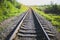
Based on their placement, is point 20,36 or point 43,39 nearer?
point 43,39

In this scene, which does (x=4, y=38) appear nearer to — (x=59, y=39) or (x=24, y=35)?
(x=24, y=35)

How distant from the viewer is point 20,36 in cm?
663

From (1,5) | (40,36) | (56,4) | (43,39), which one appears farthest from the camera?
(56,4)

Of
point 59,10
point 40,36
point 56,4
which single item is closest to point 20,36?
point 40,36

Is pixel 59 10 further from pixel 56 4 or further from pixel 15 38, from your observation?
pixel 15 38

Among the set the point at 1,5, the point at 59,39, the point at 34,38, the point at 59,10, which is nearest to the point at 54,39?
the point at 59,39

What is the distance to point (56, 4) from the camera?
1022 inches

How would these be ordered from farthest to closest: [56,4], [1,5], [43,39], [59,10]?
1. [56,4]
2. [59,10]
3. [1,5]
4. [43,39]

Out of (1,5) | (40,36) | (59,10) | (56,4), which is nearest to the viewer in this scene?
(40,36)

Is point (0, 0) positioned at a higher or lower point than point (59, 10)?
higher

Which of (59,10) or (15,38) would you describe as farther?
(59,10)

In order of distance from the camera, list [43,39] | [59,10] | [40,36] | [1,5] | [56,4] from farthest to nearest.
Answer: [56,4] → [59,10] → [1,5] → [40,36] → [43,39]

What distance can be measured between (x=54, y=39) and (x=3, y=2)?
1278cm

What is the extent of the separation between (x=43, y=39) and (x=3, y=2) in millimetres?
12904
